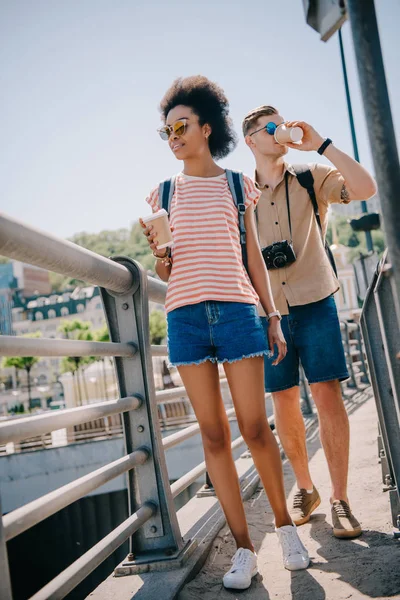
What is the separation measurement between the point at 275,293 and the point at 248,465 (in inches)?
73.4

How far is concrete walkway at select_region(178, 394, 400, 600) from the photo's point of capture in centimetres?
216

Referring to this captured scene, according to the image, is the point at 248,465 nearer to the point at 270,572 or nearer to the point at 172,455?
the point at 270,572

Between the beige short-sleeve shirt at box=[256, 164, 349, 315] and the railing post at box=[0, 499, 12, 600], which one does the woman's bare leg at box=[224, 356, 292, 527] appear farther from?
the railing post at box=[0, 499, 12, 600]

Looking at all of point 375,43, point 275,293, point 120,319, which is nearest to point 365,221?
point 275,293

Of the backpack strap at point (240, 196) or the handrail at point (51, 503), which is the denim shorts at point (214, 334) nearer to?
the backpack strap at point (240, 196)

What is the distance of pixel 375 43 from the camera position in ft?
4.00

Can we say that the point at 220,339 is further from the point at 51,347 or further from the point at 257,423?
the point at 51,347

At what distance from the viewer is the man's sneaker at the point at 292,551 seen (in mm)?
2426

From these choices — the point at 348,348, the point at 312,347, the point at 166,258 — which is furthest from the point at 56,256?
the point at 348,348

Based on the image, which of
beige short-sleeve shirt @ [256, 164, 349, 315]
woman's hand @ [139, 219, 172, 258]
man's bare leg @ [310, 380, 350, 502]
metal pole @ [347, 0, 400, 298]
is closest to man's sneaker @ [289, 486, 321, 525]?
man's bare leg @ [310, 380, 350, 502]

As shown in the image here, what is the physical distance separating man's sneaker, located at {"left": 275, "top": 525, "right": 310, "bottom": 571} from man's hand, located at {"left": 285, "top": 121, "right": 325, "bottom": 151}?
5.71 feet

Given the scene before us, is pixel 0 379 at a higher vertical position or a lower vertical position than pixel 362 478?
higher

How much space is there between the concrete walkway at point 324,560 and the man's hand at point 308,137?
5.95 feet

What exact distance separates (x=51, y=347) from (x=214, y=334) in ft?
2.65
